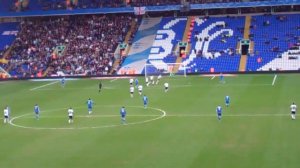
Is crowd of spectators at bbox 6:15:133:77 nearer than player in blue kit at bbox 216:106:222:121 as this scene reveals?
No

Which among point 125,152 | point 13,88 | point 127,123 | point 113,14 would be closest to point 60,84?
point 13,88

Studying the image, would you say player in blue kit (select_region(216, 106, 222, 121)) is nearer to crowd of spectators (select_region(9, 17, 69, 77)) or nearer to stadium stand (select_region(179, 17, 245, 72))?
stadium stand (select_region(179, 17, 245, 72))

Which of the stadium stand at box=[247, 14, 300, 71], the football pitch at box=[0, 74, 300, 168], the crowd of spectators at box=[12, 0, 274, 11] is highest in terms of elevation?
the crowd of spectators at box=[12, 0, 274, 11]

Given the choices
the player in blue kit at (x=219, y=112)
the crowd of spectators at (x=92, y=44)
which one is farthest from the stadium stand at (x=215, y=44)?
the player in blue kit at (x=219, y=112)

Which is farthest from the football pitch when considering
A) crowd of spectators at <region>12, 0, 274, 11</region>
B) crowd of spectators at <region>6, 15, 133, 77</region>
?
crowd of spectators at <region>12, 0, 274, 11</region>

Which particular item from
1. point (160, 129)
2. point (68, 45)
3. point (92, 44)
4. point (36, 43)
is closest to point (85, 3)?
point (68, 45)

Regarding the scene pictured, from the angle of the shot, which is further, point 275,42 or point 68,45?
point 68,45

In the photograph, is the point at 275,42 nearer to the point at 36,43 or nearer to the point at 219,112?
the point at 36,43

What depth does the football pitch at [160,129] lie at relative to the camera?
26781 millimetres

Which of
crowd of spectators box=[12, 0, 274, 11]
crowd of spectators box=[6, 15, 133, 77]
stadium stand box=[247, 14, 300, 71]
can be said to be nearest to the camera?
stadium stand box=[247, 14, 300, 71]

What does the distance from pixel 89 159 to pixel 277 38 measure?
170 ft

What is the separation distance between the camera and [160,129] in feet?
113

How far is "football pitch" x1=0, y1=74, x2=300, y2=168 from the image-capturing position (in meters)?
26.8

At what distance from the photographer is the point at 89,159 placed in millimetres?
27328
